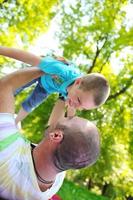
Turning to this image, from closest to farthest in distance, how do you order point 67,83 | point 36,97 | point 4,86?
point 4,86 < point 67,83 < point 36,97

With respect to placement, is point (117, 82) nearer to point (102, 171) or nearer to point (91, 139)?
point (102, 171)

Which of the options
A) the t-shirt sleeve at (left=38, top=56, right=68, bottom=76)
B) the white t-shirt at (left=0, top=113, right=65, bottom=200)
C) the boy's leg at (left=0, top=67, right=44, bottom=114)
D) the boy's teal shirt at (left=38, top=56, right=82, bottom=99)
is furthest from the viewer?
the boy's teal shirt at (left=38, top=56, right=82, bottom=99)

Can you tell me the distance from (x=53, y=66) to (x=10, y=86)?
1.31 metres

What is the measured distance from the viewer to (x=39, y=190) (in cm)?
188

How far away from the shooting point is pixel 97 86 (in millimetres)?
3160

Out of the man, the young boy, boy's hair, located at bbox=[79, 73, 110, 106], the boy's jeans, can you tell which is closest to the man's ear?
the man

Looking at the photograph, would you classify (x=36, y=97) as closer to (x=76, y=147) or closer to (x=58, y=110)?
(x=58, y=110)

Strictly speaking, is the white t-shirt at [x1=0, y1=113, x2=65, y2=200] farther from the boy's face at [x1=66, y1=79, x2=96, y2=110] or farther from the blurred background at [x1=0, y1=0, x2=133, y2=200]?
the blurred background at [x1=0, y1=0, x2=133, y2=200]

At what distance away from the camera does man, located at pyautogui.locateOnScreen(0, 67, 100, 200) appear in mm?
1798

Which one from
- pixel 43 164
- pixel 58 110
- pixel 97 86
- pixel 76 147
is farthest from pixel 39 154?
pixel 58 110

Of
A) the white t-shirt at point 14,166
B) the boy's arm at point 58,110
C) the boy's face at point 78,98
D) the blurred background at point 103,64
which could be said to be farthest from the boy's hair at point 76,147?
the blurred background at point 103,64

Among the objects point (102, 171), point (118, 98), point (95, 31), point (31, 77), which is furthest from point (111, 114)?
point (31, 77)

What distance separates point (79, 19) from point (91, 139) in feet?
50.8

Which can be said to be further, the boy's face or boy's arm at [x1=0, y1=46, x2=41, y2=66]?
the boy's face
